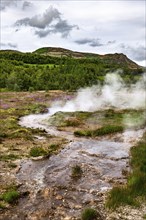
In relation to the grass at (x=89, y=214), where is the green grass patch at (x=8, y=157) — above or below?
above

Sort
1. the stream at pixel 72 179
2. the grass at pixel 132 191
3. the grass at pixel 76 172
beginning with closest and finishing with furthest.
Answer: the stream at pixel 72 179
the grass at pixel 132 191
the grass at pixel 76 172

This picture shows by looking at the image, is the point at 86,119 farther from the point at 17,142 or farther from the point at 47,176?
the point at 47,176

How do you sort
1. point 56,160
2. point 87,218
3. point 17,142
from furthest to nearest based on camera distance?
point 17,142 → point 56,160 → point 87,218

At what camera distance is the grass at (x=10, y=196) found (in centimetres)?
2403

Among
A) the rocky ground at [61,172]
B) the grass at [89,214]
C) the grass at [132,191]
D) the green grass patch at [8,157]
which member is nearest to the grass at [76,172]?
the rocky ground at [61,172]

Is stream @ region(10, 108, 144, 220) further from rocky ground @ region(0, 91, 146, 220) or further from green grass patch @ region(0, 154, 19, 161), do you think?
green grass patch @ region(0, 154, 19, 161)

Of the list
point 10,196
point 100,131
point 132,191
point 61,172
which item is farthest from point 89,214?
point 100,131

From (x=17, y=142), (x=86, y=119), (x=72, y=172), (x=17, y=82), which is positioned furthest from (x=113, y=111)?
(x=17, y=82)

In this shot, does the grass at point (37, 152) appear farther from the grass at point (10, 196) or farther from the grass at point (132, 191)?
the grass at point (10, 196)

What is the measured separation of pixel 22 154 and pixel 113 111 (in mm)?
30884

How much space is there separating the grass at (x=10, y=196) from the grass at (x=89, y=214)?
16.7 feet

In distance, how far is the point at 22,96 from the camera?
94625 millimetres

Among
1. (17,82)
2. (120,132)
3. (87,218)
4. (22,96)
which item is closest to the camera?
(87,218)

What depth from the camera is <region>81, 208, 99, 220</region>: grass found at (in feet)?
69.6
